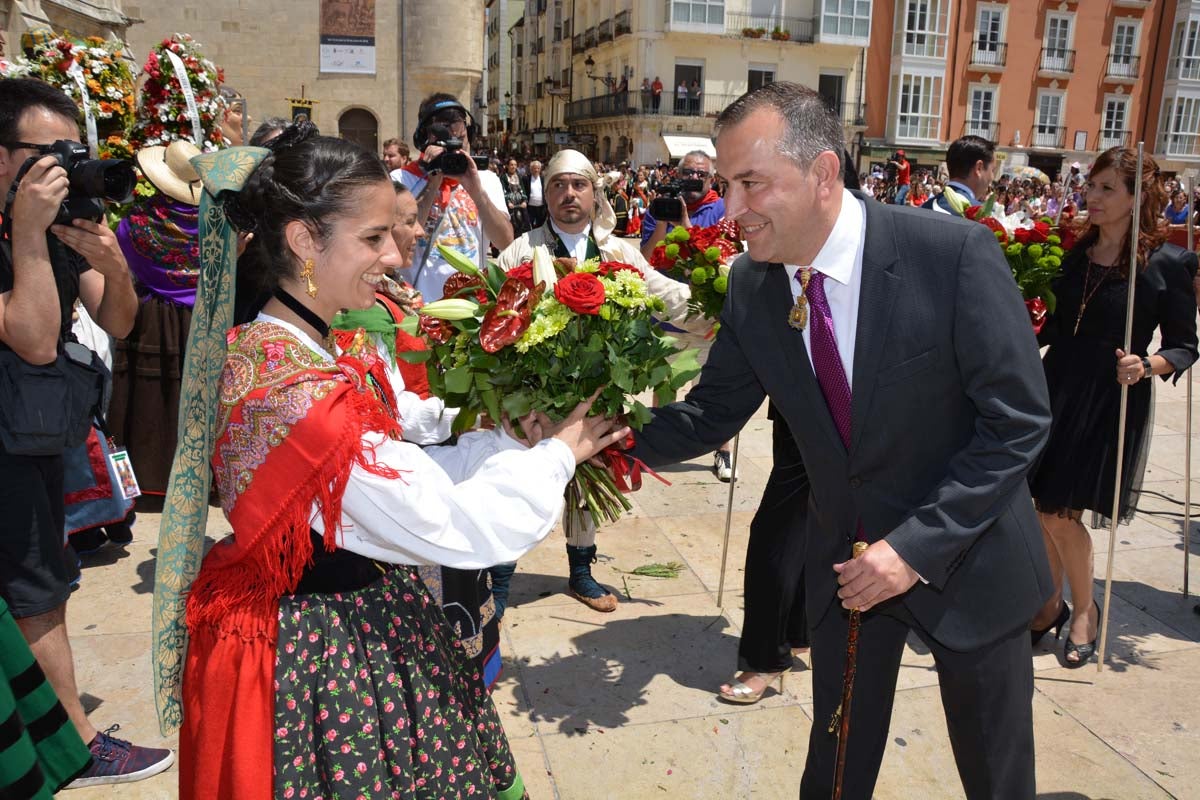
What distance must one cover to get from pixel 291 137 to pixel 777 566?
7.82 ft

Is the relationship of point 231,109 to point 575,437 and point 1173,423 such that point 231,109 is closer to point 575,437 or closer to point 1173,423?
point 575,437

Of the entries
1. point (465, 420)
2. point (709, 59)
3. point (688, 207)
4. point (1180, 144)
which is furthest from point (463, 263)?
point (1180, 144)

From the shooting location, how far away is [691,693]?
358 cm

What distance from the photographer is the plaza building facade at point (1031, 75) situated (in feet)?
124

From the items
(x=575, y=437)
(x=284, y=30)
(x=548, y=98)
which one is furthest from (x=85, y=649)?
(x=548, y=98)

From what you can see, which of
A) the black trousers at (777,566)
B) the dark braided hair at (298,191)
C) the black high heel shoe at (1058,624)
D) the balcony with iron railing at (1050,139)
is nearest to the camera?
the dark braided hair at (298,191)

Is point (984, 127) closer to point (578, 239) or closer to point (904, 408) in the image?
point (578, 239)

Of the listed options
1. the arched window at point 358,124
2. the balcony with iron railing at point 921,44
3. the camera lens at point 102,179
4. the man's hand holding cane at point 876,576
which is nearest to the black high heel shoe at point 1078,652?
the man's hand holding cane at point 876,576

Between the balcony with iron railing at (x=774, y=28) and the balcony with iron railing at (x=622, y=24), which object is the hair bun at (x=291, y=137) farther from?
the balcony with iron railing at (x=622, y=24)

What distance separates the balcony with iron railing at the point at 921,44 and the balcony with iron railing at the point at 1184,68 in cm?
1082

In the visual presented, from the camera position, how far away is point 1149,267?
12.2 feet

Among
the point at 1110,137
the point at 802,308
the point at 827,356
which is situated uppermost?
the point at 1110,137

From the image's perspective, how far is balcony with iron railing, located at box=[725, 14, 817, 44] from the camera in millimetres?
36906

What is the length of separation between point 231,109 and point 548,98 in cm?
5223
